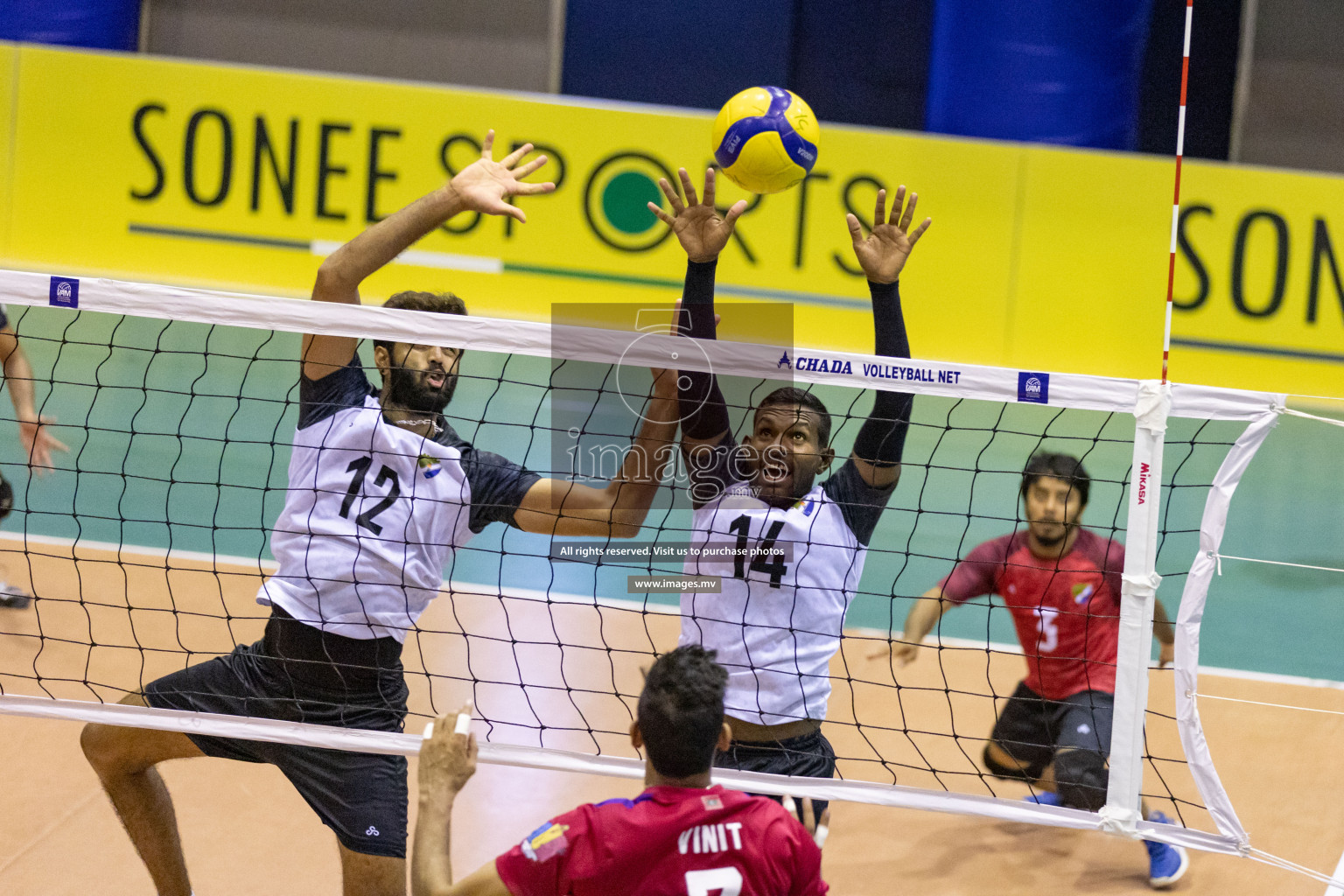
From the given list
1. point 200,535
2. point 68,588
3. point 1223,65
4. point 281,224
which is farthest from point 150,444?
point 1223,65

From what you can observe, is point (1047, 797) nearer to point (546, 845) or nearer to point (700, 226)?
point (700, 226)

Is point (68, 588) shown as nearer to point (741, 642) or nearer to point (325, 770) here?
point (325, 770)

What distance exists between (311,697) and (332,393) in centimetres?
84

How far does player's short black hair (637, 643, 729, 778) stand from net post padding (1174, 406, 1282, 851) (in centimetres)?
140

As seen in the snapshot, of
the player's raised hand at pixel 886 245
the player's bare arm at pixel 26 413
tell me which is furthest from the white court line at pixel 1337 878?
the player's bare arm at pixel 26 413

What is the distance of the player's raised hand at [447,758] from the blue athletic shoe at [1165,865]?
8.41ft

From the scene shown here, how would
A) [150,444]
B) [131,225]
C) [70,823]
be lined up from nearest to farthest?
[70,823] → [150,444] → [131,225]

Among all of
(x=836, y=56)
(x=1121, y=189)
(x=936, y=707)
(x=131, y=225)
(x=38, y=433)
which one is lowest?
(x=936, y=707)

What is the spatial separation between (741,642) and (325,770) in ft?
3.85

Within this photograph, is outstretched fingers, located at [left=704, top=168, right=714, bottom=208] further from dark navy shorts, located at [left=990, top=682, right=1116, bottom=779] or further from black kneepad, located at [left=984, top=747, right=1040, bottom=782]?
black kneepad, located at [left=984, top=747, right=1040, bottom=782]

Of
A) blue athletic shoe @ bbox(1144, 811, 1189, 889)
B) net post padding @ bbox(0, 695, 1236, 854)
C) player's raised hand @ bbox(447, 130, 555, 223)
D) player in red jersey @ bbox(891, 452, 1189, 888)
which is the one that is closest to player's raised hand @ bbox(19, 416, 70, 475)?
net post padding @ bbox(0, 695, 1236, 854)

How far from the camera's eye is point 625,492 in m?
3.56

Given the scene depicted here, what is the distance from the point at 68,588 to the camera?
19.4 ft

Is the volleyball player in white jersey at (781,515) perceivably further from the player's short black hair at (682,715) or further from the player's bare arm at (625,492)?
the player's short black hair at (682,715)
